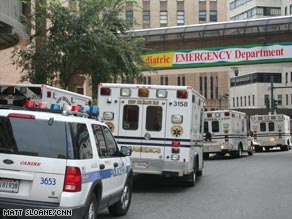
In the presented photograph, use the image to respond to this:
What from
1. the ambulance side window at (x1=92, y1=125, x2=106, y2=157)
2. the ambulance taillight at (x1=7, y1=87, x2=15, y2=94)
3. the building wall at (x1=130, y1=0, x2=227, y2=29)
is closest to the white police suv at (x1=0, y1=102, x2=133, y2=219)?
the ambulance side window at (x1=92, y1=125, x2=106, y2=157)

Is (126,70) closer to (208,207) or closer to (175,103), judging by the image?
(175,103)

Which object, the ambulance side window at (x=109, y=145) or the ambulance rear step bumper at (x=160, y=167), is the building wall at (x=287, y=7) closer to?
the ambulance rear step bumper at (x=160, y=167)

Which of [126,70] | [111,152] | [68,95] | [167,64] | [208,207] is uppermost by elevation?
[167,64]

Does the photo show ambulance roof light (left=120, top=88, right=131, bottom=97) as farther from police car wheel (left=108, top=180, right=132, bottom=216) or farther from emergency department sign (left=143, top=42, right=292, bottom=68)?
emergency department sign (left=143, top=42, right=292, bottom=68)

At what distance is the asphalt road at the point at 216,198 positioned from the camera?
9.73 m

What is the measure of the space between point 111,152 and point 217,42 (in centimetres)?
2608

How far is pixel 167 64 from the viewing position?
3341 cm

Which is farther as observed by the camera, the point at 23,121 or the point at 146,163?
the point at 146,163

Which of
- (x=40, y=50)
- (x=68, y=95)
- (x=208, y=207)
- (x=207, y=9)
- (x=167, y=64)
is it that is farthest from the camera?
(x=207, y=9)

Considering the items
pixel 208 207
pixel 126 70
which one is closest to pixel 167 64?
pixel 126 70

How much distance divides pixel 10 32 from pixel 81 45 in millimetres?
3281

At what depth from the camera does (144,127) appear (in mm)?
13367

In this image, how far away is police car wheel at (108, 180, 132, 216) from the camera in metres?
9.09

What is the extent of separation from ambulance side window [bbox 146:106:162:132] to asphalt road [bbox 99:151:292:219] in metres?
1.61
